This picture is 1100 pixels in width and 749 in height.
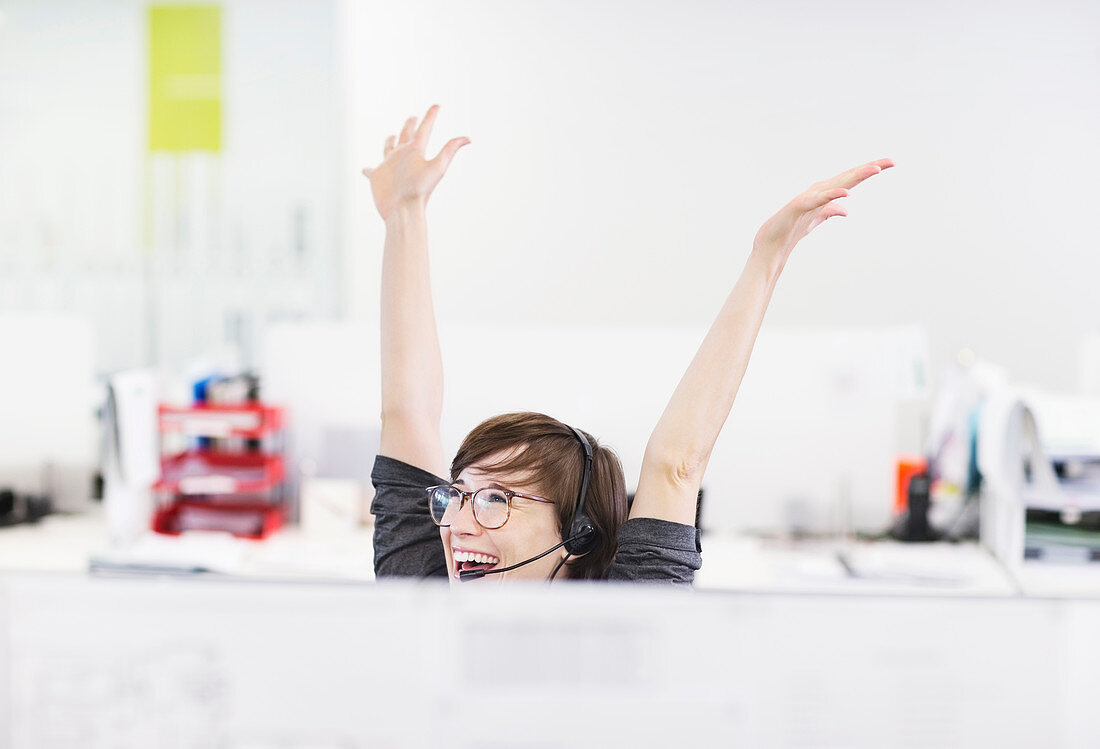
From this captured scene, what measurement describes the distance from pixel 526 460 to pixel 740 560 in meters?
1.46

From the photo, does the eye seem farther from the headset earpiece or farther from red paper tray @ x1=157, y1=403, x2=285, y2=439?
red paper tray @ x1=157, y1=403, x2=285, y2=439

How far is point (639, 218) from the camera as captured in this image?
3.61 meters

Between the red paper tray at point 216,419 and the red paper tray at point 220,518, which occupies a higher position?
the red paper tray at point 216,419

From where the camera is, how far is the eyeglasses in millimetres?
1134

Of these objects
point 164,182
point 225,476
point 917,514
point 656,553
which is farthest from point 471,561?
point 164,182

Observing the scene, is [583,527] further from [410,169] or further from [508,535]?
[410,169]

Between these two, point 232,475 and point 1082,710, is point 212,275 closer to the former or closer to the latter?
point 232,475

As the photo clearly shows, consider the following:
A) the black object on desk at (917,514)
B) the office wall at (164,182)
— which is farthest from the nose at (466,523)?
the office wall at (164,182)

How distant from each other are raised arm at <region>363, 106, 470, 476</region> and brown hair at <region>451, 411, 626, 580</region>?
0.25 feet

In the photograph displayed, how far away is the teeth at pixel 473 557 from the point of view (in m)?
1.15

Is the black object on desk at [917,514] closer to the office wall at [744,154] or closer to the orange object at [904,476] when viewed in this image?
the orange object at [904,476]

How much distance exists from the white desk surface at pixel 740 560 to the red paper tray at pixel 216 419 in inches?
11.1

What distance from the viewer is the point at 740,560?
2.49 meters

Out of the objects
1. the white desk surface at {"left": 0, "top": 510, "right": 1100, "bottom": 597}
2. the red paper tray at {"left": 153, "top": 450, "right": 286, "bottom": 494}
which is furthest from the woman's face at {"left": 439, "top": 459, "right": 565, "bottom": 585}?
the red paper tray at {"left": 153, "top": 450, "right": 286, "bottom": 494}
